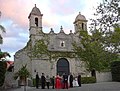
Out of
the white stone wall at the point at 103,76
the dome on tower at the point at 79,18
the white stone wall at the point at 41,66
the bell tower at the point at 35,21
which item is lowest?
the white stone wall at the point at 103,76

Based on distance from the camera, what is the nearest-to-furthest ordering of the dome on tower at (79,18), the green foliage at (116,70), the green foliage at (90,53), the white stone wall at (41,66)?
the green foliage at (116,70), the green foliage at (90,53), the white stone wall at (41,66), the dome on tower at (79,18)

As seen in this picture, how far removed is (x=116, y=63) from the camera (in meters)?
33.9

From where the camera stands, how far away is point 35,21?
5159 cm

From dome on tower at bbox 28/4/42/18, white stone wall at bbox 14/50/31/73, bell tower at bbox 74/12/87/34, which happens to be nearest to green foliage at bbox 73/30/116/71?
bell tower at bbox 74/12/87/34

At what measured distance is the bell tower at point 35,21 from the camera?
50612 millimetres

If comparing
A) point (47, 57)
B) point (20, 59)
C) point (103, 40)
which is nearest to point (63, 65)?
point (47, 57)

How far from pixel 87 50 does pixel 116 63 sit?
9450 millimetres

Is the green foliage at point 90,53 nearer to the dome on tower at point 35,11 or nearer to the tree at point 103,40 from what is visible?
the tree at point 103,40

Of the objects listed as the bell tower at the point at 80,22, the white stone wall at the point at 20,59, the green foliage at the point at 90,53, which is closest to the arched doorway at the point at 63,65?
the green foliage at the point at 90,53

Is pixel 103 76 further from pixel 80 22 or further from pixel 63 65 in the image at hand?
pixel 80 22

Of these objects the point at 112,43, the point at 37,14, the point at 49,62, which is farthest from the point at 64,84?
the point at 37,14

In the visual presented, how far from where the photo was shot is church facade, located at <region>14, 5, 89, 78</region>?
4850 cm

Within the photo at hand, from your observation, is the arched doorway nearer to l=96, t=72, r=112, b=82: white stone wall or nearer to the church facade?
the church facade

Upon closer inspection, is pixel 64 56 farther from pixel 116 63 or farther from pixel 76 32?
pixel 116 63
